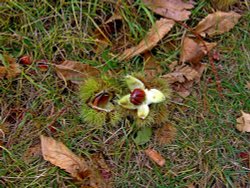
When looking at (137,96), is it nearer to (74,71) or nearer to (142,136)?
(142,136)

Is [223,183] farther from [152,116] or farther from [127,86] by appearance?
[127,86]

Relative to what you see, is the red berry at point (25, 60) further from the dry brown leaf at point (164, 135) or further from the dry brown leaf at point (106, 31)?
the dry brown leaf at point (164, 135)

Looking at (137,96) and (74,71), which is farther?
(74,71)

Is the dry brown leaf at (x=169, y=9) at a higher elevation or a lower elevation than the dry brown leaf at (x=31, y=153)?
higher

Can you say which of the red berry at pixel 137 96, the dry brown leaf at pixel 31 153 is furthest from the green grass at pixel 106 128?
the red berry at pixel 137 96

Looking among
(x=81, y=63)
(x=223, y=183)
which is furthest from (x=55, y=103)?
(x=223, y=183)

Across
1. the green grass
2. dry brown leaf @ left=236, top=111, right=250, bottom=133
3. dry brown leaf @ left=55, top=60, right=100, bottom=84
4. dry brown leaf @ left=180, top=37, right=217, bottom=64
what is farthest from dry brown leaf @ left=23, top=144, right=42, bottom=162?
dry brown leaf @ left=236, top=111, right=250, bottom=133

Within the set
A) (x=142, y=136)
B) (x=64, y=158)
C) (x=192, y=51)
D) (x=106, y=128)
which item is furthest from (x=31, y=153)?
(x=192, y=51)
